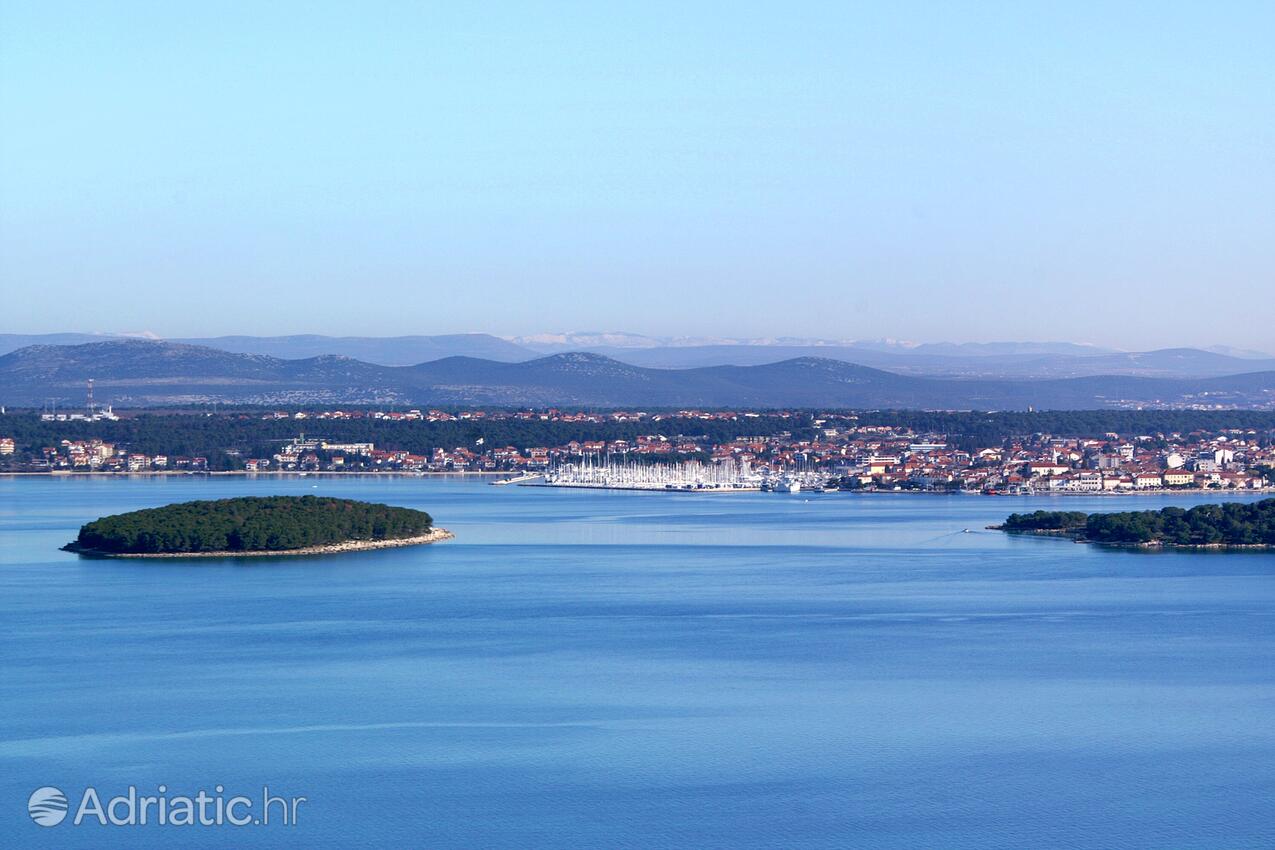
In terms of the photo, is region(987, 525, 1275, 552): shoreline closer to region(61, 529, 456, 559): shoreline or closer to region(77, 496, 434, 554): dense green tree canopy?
region(61, 529, 456, 559): shoreline

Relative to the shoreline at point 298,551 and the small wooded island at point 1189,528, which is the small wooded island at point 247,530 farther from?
the small wooded island at point 1189,528

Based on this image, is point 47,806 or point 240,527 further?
point 240,527

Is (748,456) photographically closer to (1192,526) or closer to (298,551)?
(1192,526)

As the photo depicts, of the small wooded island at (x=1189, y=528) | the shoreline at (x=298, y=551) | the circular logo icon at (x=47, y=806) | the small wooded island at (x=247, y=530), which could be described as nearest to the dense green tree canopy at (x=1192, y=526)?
the small wooded island at (x=1189, y=528)

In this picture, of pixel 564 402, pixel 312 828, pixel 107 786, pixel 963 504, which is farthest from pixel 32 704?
pixel 564 402

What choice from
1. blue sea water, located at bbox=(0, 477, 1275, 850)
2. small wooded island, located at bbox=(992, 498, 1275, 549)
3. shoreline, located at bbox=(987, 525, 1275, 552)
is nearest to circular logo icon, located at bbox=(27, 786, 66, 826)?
blue sea water, located at bbox=(0, 477, 1275, 850)

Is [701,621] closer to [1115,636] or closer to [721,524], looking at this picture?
[1115,636]

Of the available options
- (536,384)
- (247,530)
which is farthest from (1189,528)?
(536,384)
